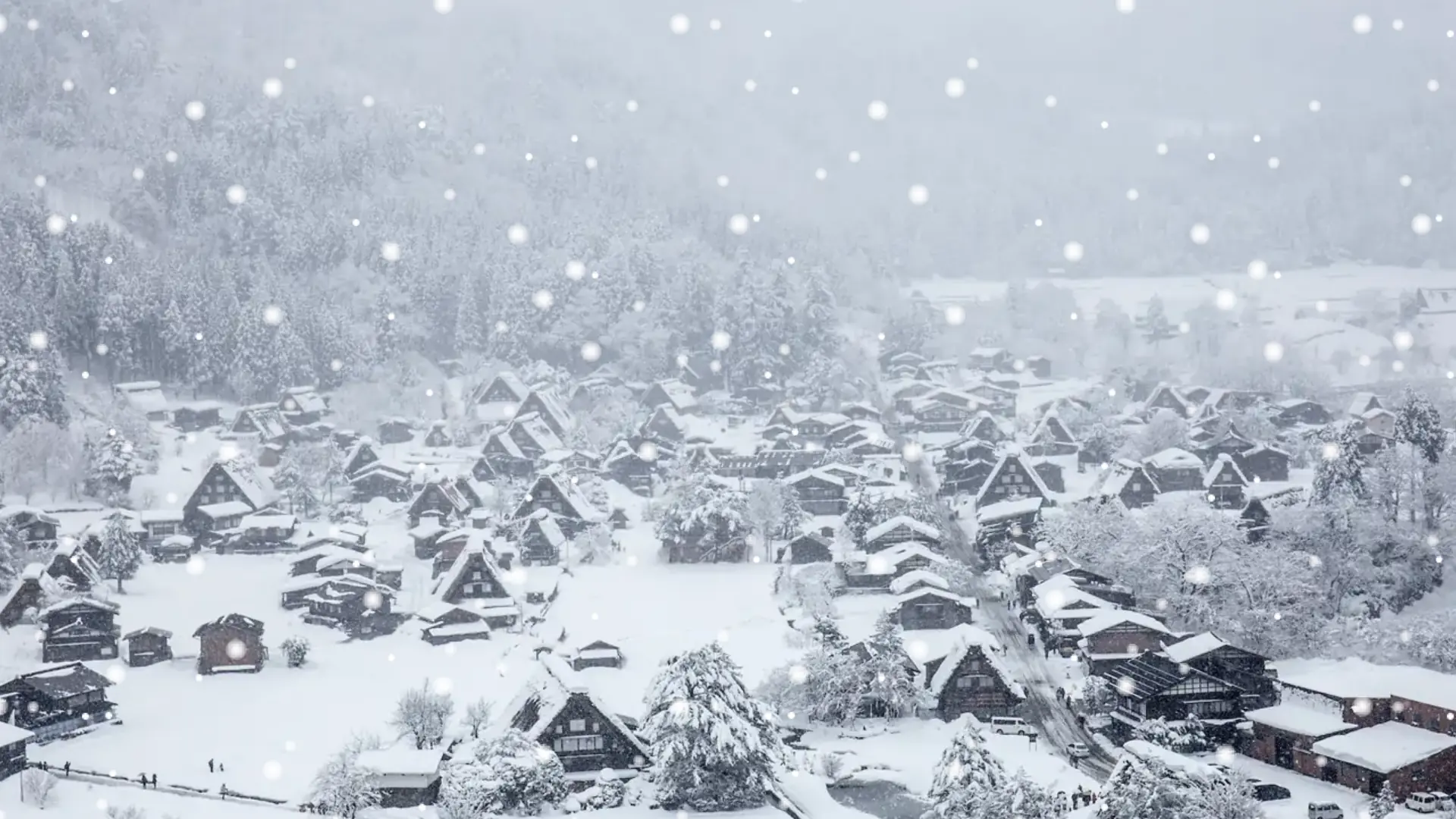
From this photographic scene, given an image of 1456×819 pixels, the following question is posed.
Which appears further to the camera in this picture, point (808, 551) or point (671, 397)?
point (671, 397)

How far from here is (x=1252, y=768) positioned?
88.6 ft

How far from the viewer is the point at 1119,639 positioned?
106 ft

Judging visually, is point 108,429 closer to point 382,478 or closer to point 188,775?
point 382,478

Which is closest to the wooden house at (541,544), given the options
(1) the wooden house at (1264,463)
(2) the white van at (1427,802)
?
(2) the white van at (1427,802)

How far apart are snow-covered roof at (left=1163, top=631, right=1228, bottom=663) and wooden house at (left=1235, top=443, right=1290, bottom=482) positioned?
75.6ft

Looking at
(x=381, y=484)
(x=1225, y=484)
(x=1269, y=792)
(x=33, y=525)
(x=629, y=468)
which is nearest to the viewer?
(x=1269, y=792)

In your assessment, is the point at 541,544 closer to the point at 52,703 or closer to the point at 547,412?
the point at 52,703

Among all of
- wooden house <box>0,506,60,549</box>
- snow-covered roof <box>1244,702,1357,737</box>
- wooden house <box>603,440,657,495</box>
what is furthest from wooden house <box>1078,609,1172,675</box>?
wooden house <box>0,506,60,549</box>

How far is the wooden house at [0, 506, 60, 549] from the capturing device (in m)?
44.3

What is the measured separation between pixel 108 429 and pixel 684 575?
28.2 meters

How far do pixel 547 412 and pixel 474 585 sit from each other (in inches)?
1061

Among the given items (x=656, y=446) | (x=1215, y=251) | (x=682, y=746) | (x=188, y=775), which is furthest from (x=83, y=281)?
(x=1215, y=251)

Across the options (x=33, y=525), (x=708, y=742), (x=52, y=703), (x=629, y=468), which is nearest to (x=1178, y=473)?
(x=629, y=468)

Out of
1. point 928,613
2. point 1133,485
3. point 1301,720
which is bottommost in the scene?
point 1301,720
